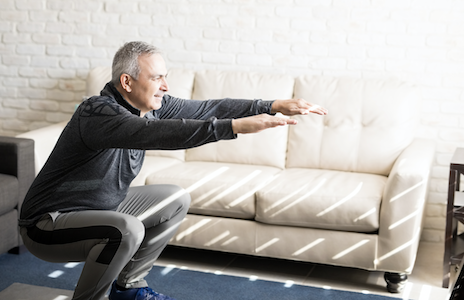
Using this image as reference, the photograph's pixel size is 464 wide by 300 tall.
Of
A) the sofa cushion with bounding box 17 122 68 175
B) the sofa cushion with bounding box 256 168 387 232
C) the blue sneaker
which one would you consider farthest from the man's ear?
the sofa cushion with bounding box 17 122 68 175

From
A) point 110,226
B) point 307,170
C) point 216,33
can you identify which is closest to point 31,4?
point 216,33

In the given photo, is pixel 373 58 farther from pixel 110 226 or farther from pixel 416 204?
pixel 110 226

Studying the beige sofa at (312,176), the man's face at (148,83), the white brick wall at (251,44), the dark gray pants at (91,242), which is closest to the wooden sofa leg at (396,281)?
the beige sofa at (312,176)

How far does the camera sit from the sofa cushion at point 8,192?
2.56 meters

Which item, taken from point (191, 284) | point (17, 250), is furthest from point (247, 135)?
point (17, 250)

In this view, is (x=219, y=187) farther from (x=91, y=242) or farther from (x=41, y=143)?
(x=41, y=143)

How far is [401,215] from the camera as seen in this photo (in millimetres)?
2340

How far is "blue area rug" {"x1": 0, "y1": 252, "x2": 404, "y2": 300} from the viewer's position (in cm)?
234

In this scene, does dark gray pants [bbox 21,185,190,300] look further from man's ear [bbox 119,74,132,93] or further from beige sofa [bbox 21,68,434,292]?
beige sofa [bbox 21,68,434,292]

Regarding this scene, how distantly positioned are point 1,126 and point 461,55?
2.95 m

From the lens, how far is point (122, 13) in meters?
3.54

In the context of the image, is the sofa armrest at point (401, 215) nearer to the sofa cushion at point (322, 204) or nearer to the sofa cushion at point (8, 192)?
the sofa cushion at point (322, 204)

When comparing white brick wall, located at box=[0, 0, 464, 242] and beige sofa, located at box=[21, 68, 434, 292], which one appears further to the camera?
white brick wall, located at box=[0, 0, 464, 242]

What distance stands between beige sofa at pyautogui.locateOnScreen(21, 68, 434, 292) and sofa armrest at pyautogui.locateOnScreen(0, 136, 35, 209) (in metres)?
0.12
